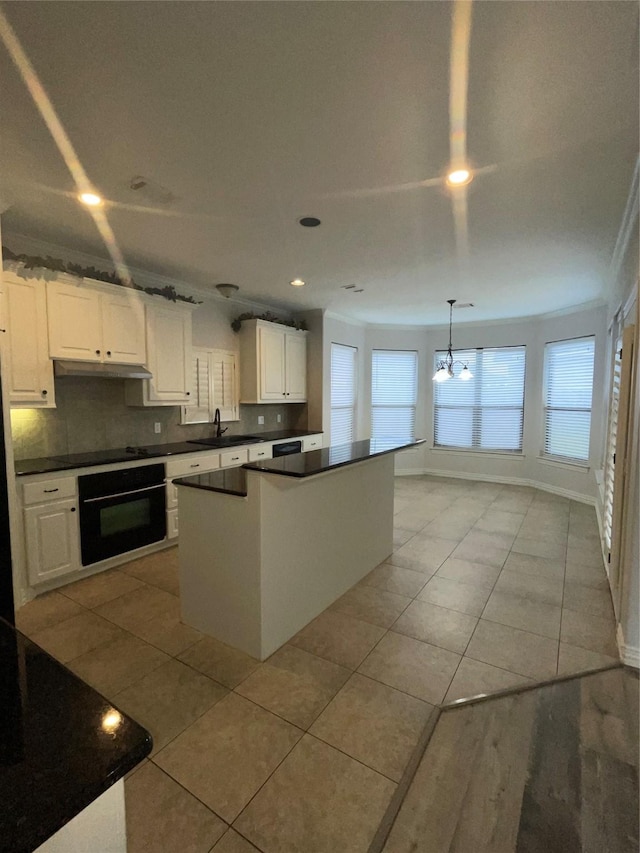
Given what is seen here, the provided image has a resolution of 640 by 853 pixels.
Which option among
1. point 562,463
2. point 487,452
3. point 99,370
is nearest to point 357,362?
point 487,452

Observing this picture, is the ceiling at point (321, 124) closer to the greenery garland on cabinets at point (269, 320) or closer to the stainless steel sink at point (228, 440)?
the greenery garland on cabinets at point (269, 320)

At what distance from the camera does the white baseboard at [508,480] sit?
556 cm

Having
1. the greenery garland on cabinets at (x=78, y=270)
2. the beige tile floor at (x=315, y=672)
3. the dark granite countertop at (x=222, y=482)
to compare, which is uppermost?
the greenery garland on cabinets at (x=78, y=270)

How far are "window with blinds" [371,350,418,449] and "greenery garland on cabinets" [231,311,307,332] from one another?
66.3 inches

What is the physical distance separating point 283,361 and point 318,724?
14.1 ft

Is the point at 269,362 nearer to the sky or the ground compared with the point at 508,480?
nearer to the sky

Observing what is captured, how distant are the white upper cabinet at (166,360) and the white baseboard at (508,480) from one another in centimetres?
443

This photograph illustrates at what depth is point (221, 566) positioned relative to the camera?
239cm

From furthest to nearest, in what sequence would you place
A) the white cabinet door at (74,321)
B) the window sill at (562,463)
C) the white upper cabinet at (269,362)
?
1. the window sill at (562,463)
2. the white upper cabinet at (269,362)
3. the white cabinet door at (74,321)

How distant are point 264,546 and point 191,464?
2002mm

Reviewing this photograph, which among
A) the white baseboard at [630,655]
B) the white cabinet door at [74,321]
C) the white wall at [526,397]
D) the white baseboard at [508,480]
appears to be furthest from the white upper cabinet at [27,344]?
the white baseboard at [508,480]

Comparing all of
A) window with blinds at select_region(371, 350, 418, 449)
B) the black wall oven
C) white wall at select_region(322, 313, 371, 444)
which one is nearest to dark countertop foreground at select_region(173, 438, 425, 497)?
the black wall oven

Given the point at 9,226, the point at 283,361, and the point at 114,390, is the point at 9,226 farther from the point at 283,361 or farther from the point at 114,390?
the point at 283,361

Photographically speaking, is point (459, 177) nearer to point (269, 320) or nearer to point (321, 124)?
point (321, 124)
